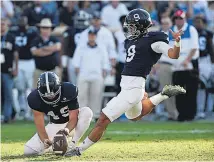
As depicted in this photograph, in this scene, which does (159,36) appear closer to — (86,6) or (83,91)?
(83,91)

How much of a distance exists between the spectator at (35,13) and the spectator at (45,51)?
1.17m

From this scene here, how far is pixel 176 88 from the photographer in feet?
29.4

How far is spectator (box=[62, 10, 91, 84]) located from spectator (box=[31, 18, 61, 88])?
724 millimetres

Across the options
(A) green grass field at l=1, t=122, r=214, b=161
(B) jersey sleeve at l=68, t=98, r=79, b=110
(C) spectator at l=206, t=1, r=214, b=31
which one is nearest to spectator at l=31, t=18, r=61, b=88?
(A) green grass field at l=1, t=122, r=214, b=161

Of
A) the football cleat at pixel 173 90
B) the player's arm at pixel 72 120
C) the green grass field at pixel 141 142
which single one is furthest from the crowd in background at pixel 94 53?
the player's arm at pixel 72 120

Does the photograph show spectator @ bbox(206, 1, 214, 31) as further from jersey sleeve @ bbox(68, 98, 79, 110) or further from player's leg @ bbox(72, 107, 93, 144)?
jersey sleeve @ bbox(68, 98, 79, 110)

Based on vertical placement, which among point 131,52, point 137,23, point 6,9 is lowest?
point 6,9

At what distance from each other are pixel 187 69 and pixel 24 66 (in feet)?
11.8

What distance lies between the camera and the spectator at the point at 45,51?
44.9 ft

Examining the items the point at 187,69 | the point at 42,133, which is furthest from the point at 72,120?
the point at 187,69

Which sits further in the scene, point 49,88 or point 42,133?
point 42,133

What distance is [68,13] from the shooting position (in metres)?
15.4

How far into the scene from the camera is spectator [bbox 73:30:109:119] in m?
13.6

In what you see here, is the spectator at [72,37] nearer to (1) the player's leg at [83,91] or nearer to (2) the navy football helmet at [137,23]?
(1) the player's leg at [83,91]
